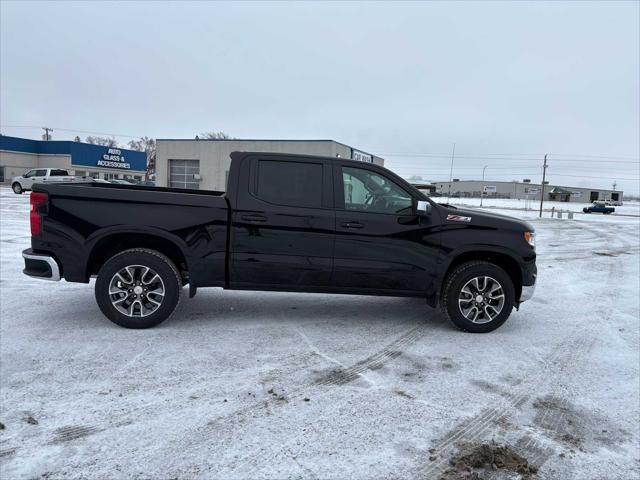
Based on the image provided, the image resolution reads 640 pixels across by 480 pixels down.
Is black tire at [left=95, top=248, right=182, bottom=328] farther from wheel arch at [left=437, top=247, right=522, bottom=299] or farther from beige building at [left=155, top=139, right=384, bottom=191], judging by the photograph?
beige building at [left=155, top=139, right=384, bottom=191]

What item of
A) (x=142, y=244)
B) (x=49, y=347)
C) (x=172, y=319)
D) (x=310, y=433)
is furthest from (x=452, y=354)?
(x=49, y=347)

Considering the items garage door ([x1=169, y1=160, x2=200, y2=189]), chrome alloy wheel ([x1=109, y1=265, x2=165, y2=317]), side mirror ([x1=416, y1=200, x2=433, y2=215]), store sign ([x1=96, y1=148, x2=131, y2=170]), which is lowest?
chrome alloy wheel ([x1=109, y1=265, x2=165, y2=317])

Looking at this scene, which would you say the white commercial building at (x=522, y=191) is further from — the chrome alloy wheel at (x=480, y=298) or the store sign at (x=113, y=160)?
the chrome alloy wheel at (x=480, y=298)

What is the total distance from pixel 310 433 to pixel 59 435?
1594 mm

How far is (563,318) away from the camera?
6.22 m

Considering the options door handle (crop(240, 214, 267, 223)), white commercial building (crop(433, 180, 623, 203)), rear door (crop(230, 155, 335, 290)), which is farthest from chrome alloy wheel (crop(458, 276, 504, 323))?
white commercial building (crop(433, 180, 623, 203))

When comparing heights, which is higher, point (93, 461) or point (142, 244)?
point (142, 244)

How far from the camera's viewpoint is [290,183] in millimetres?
5219

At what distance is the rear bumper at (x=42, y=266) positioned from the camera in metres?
4.90

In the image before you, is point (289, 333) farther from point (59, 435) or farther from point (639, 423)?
point (639, 423)

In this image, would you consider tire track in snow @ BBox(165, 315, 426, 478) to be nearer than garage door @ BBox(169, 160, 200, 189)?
Yes

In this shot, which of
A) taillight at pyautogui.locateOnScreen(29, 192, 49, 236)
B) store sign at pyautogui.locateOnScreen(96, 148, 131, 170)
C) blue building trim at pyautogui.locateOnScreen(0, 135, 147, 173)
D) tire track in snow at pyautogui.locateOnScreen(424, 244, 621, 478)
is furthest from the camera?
store sign at pyautogui.locateOnScreen(96, 148, 131, 170)

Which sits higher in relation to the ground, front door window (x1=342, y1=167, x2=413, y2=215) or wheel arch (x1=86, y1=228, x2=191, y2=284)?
front door window (x1=342, y1=167, x2=413, y2=215)

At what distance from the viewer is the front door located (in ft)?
16.9
